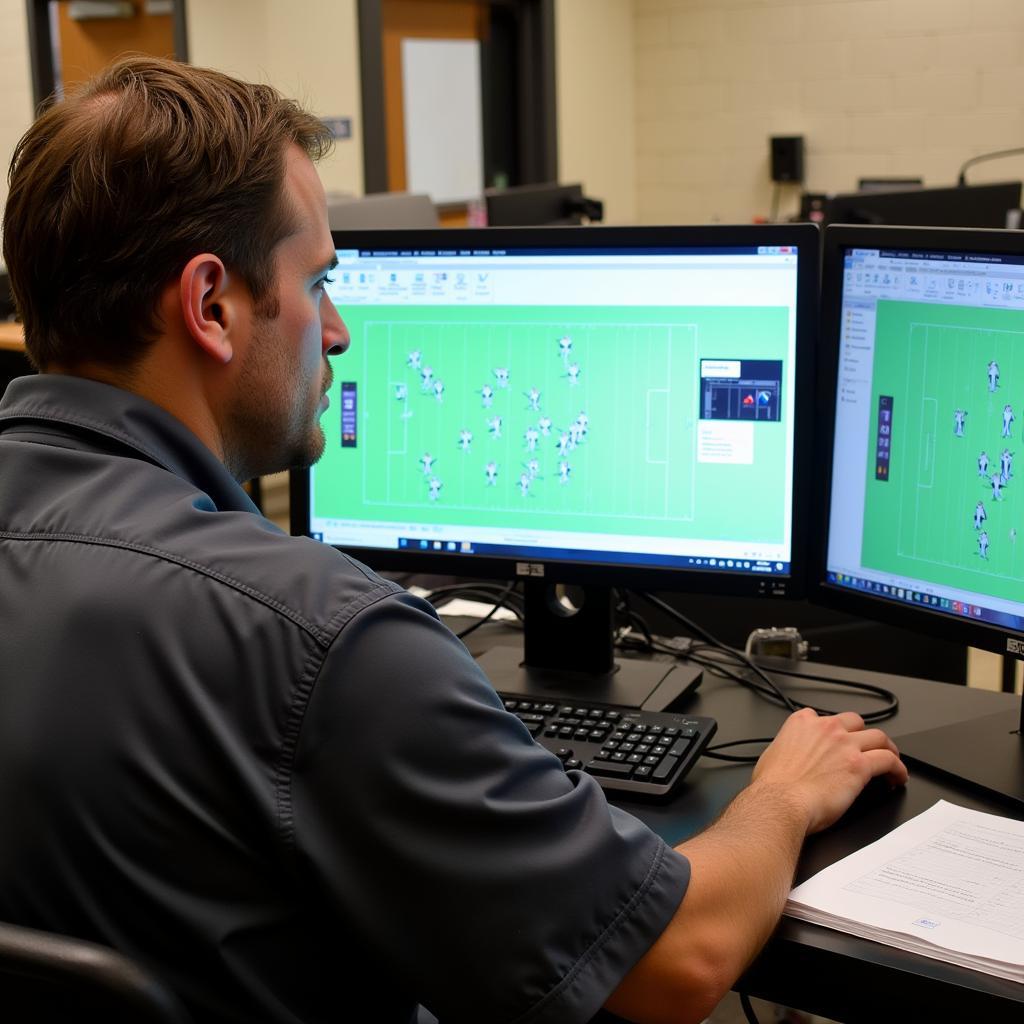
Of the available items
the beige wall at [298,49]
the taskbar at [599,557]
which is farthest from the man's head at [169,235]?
the beige wall at [298,49]

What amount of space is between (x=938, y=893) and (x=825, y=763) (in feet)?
0.60

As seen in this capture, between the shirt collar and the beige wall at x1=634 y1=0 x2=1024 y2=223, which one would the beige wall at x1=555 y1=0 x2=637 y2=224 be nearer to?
the beige wall at x1=634 y1=0 x2=1024 y2=223

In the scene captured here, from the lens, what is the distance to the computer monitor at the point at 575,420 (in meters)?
1.40

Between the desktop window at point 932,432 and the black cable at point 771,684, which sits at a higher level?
the desktop window at point 932,432

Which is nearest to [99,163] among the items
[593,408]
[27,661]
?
[27,661]

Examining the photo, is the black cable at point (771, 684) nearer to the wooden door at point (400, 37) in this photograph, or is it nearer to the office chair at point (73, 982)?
the office chair at point (73, 982)

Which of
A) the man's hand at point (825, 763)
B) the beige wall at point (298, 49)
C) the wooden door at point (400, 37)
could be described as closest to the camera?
the man's hand at point (825, 763)

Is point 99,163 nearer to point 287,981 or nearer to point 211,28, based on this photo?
point 287,981

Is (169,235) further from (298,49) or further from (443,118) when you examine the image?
(443,118)

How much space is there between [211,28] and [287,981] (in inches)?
202

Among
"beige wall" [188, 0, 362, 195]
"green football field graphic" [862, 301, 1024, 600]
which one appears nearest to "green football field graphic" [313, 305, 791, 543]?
"green football field graphic" [862, 301, 1024, 600]

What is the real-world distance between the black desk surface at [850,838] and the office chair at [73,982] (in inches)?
20.1

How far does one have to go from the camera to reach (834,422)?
4.53ft

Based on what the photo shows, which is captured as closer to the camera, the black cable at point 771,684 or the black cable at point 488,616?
the black cable at point 771,684
